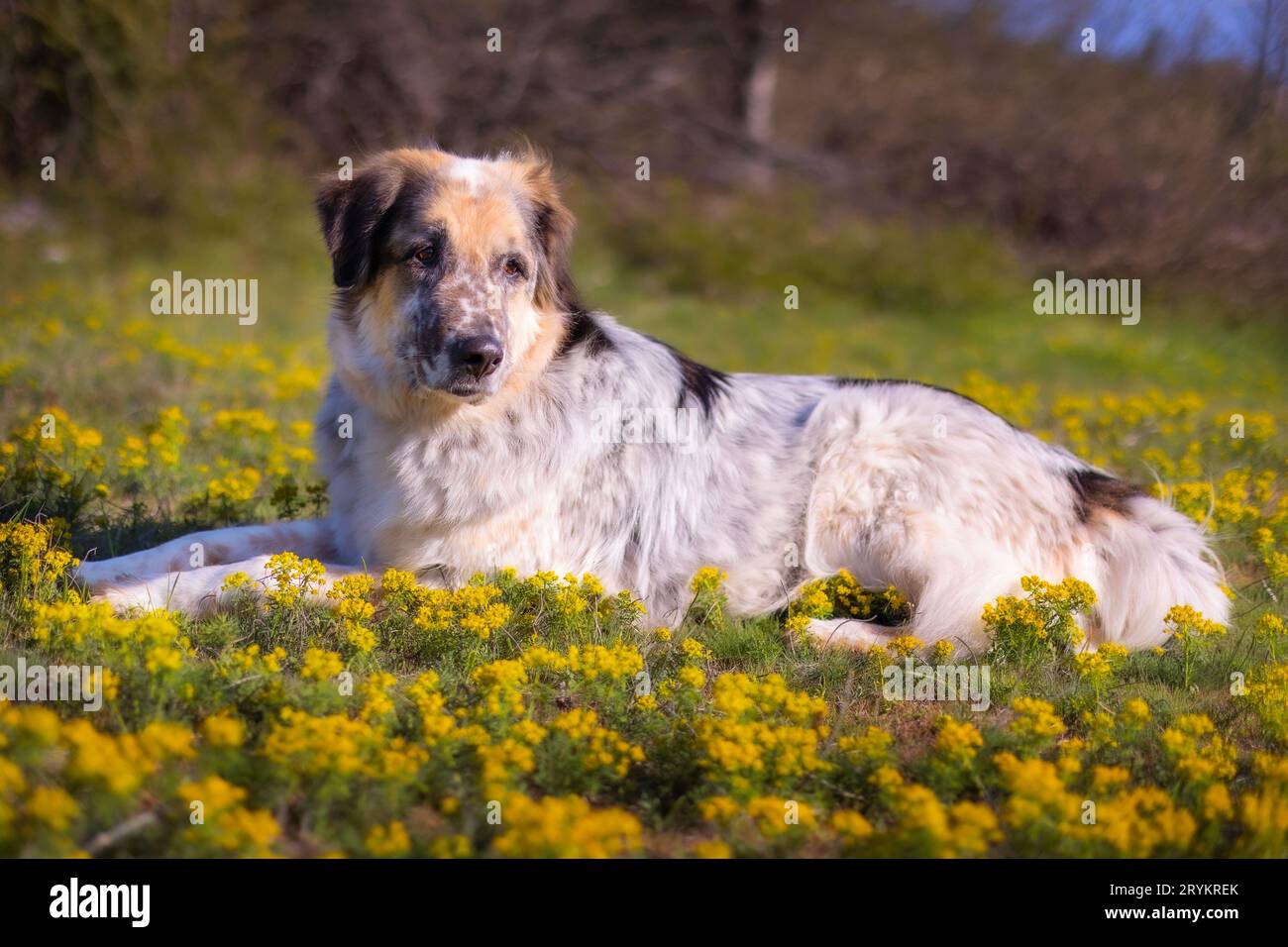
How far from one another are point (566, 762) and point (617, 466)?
1.76 meters

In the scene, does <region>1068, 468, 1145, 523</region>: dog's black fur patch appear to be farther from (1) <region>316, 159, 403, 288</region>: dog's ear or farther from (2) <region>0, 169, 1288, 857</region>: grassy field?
(1) <region>316, 159, 403, 288</region>: dog's ear

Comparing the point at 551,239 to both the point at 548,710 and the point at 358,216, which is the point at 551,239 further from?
the point at 548,710

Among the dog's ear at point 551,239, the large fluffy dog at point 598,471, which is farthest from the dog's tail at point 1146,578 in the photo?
the dog's ear at point 551,239

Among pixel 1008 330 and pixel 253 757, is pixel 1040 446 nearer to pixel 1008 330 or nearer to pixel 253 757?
pixel 253 757

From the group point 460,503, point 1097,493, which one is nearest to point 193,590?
point 460,503

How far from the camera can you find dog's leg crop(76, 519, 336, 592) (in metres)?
4.57

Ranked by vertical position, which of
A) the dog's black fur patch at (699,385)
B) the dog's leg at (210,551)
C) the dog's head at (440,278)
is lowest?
the dog's leg at (210,551)

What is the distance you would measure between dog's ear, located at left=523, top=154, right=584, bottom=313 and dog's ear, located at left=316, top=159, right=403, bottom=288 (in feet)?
1.97

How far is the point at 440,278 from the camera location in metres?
4.47

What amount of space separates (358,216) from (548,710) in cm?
220

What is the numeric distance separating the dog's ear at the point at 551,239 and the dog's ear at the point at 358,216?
0.60m

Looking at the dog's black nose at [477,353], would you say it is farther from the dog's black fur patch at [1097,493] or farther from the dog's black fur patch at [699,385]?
the dog's black fur patch at [1097,493]

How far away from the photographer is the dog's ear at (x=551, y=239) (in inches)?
190

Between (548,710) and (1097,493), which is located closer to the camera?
(548,710)
